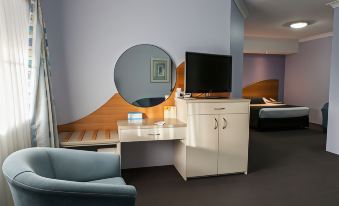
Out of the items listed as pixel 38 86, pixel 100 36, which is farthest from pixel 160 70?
pixel 38 86

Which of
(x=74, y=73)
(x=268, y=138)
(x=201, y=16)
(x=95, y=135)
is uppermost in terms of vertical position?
(x=201, y=16)

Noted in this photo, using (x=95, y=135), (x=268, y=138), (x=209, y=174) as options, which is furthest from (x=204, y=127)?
(x=268, y=138)

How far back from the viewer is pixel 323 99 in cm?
616

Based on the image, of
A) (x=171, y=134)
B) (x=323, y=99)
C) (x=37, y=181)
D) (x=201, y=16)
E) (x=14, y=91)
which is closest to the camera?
(x=37, y=181)

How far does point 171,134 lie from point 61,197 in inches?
64.4

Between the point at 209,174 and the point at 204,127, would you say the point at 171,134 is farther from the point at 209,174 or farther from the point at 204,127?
the point at 209,174

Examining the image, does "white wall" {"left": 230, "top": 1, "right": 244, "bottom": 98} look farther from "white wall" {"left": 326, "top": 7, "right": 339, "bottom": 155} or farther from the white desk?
"white wall" {"left": 326, "top": 7, "right": 339, "bottom": 155}

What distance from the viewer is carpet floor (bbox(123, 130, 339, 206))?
2.41 metres

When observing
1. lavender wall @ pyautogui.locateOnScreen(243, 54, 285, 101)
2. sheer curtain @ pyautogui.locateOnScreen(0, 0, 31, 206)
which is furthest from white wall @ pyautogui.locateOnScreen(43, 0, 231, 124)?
lavender wall @ pyautogui.locateOnScreen(243, 54, 285, 101)

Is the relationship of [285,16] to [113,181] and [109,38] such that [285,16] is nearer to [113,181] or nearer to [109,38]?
[109,38]

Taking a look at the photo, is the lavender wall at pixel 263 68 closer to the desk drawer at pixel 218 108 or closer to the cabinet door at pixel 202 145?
the desk drawer at pixel 218 108

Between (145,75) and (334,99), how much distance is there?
325cm

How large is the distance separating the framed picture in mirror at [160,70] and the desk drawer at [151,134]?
789mm

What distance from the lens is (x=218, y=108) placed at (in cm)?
284
